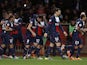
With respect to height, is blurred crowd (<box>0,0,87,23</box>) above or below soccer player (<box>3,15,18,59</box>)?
above

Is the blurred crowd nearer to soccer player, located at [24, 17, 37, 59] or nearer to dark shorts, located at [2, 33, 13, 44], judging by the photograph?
dark shorts, located at [2, 33, 13, 44]

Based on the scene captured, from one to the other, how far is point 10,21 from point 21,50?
2932 mm

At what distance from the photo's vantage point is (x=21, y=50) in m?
22.6

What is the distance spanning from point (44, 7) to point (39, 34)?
4853 millimetres

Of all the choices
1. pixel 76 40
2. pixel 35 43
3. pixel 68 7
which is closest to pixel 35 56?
pixel 35 43

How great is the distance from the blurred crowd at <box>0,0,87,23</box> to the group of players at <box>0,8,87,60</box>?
3.11m

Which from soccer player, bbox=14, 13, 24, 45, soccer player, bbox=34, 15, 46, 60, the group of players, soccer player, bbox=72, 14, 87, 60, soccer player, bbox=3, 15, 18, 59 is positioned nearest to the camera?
the group of players

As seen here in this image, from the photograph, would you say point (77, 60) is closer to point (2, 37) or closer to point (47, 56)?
point (47, 56)

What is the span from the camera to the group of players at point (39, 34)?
19.2 m

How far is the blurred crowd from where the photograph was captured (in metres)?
23.8

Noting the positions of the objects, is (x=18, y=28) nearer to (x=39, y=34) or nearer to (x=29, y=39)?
(x=29, y=39)

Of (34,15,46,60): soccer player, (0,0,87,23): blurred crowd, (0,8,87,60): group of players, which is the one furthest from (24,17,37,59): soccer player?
(0,0,87,23): blurred crowd

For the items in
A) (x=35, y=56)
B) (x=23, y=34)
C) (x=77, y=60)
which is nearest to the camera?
(x=77, y=60)

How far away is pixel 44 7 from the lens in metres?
24.4
